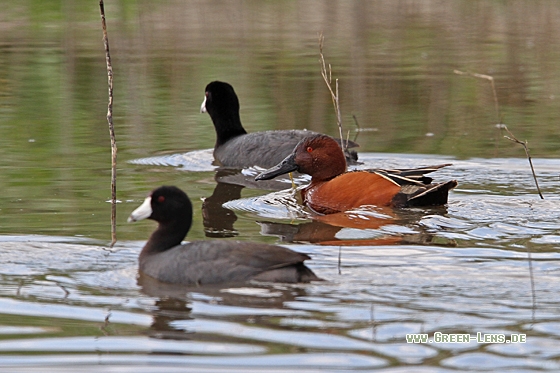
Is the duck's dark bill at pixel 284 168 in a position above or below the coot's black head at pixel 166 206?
below

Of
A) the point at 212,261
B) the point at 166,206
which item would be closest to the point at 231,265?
the point at 212,261

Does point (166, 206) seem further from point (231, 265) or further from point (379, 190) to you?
point (379, 190)

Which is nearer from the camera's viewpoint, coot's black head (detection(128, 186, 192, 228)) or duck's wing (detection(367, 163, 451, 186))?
coot's black head (detection(128, 186, 192, 228))

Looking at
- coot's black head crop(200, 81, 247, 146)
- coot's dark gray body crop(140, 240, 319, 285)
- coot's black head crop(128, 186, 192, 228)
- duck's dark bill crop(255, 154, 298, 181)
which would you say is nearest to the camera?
coot's dark gray body crop(140, 240, 319, 285)

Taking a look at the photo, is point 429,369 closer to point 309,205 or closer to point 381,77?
point 309,205

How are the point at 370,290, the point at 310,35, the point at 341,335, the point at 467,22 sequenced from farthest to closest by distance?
the point at 467,22 < the point at 310,35 < the point at 370,290 < the point at 341,335

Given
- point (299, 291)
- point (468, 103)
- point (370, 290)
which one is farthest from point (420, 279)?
point (468, 103)

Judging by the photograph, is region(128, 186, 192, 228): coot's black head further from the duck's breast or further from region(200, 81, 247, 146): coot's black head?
region(200, 81, 247, 146): coot's black head

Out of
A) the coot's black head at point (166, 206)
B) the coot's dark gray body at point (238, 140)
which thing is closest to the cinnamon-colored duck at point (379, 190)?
the coot's dark gray body at point (238, 140)

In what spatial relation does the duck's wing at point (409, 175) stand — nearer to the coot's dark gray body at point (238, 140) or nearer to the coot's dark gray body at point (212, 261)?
the coot's dark gray body at point (238, 140)

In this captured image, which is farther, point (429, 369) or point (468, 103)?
point (468, 103)

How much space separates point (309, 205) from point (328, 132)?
4419mm

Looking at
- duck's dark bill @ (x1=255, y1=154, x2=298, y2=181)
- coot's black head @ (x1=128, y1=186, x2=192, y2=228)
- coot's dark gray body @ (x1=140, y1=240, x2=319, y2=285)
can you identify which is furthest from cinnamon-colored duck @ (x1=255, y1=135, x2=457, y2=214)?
coot's dark gray body @ (x1=140, y1=240, x2=319, y2=285)

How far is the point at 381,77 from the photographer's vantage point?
769 inches
